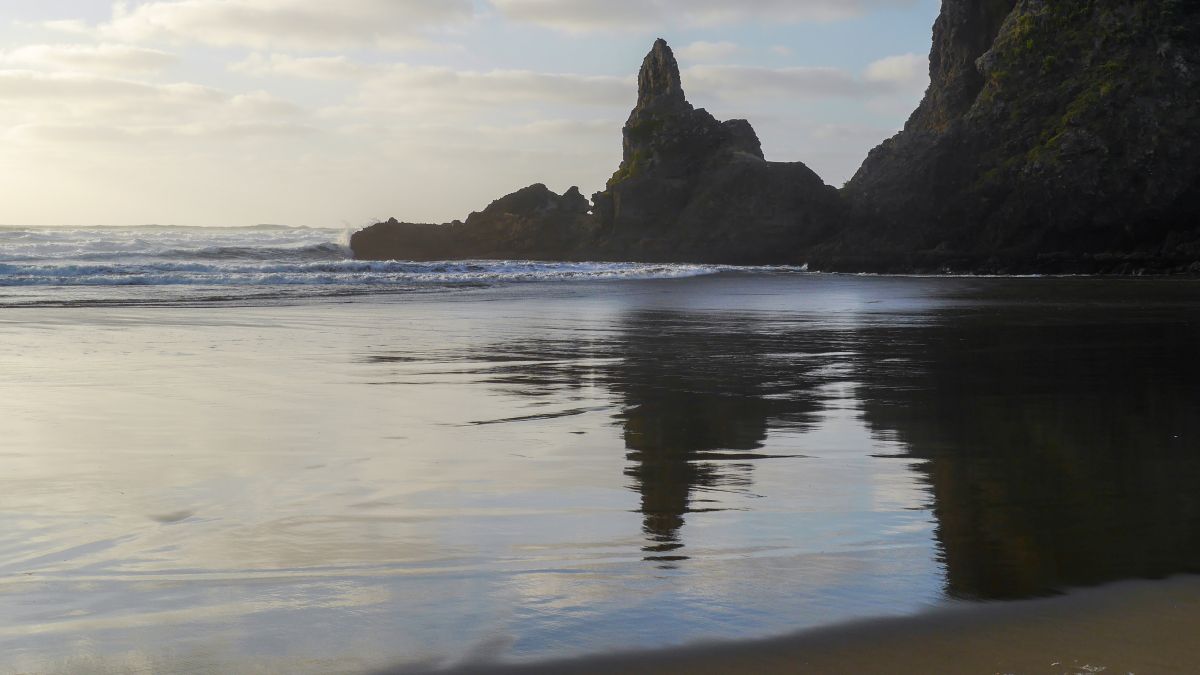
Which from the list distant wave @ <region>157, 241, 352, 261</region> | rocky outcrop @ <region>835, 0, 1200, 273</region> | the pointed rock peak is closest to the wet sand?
rocky outcrop @ <region>835, 0, 1200, 273</region>

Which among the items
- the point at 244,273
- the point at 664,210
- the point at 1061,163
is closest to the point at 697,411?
the point at 244,273

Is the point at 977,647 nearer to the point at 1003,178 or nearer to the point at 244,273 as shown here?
the point at 244,273

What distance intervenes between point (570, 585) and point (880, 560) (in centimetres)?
117

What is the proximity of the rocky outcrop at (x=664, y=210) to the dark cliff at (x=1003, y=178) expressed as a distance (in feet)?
0.47

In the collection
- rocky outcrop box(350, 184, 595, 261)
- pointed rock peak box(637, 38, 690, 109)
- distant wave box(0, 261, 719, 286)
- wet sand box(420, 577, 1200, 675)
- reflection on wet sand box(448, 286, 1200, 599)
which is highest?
pointed rock peak box(637, 38, 690, 109)

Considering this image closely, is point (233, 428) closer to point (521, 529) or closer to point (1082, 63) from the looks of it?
point (521, 529)

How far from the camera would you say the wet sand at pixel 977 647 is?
9.50ft

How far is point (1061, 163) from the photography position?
43719 mm

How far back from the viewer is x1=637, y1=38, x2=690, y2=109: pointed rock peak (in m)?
73.2

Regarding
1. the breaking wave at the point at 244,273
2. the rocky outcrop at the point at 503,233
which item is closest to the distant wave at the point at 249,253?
the breaking wave at the point at 244,273

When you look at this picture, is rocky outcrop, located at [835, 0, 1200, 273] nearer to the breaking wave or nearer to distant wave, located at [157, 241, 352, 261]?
the breaking wave

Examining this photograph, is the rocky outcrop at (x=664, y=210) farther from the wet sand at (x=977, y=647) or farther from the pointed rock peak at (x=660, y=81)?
the wet sand at (x=977, y=647)

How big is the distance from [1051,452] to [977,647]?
3.31 m

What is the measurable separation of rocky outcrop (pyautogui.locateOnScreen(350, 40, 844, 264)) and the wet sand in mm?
58405
